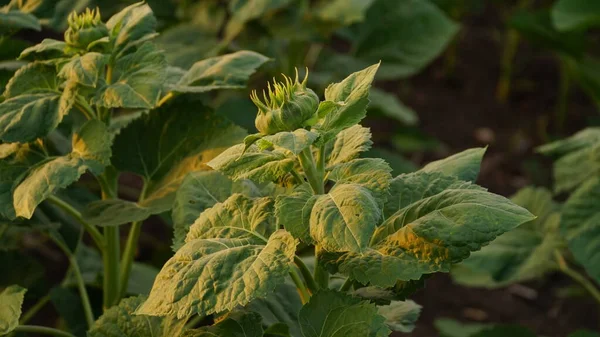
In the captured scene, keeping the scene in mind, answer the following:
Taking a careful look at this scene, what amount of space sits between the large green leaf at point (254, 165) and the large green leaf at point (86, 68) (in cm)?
30

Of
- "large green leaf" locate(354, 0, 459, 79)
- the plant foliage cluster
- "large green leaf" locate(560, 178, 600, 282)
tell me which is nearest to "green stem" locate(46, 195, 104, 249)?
the plant foliage cluster

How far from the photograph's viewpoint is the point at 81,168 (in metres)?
1.36

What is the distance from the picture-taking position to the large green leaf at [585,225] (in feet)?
6.00

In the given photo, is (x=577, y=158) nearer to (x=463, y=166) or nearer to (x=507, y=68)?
(x=463, y=166)

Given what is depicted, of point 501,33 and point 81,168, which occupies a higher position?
point 81,168

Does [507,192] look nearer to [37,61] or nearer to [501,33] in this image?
[501,33]

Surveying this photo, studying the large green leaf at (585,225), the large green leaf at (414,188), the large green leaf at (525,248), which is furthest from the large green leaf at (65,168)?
the large green leaf at (585,225)

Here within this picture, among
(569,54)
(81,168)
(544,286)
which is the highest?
(81,168)

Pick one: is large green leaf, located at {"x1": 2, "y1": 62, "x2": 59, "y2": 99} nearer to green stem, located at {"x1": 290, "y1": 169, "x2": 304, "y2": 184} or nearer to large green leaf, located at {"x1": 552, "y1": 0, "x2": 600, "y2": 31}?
green stem, located at {"x1": 290, "y1": 169, "x2": 304, "y2": 184}

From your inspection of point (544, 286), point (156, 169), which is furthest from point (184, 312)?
point (544, 286)

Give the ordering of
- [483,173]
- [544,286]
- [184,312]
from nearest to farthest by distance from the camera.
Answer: [184,312] → [544,286] → [483,173]

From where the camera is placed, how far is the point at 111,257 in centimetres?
165

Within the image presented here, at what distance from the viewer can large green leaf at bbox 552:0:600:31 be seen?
278 centimetres

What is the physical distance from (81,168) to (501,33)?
3452 millimetres
